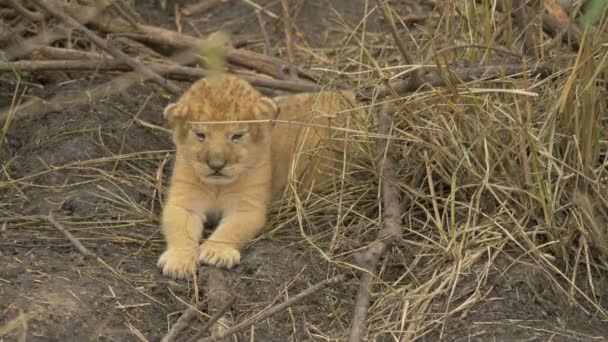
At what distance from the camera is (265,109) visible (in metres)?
5.65

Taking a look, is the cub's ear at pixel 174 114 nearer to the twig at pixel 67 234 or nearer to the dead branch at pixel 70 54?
the twig at pixel 67 234

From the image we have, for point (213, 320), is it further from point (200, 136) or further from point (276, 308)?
point (200, 136)

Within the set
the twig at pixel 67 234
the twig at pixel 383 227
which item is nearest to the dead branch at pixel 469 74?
the twig at pixel 383 227

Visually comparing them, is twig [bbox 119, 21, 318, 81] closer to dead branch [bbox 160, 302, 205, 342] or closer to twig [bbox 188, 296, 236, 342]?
dead branch [bbox 160, 302, 205, 342]

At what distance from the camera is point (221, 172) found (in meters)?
5.51

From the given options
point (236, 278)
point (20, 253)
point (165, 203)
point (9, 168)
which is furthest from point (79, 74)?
point (236, 278)

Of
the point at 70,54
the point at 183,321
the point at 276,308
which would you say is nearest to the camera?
the point at 276,308

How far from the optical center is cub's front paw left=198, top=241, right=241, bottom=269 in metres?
5.11

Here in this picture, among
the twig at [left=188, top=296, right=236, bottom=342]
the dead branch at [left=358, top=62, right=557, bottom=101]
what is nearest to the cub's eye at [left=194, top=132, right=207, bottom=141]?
the dead branch at [left=358, top=62, right=557, bottom=101]

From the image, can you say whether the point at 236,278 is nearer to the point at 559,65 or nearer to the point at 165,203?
the point at 165,203

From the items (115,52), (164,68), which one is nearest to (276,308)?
(115,52)

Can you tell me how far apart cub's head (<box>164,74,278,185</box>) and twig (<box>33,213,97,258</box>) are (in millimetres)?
751

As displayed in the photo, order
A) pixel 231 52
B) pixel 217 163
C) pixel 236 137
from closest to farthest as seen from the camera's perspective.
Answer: pixel 217 163, pixel 236 137, pixel 231 52

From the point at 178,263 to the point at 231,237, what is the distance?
1.32ft
